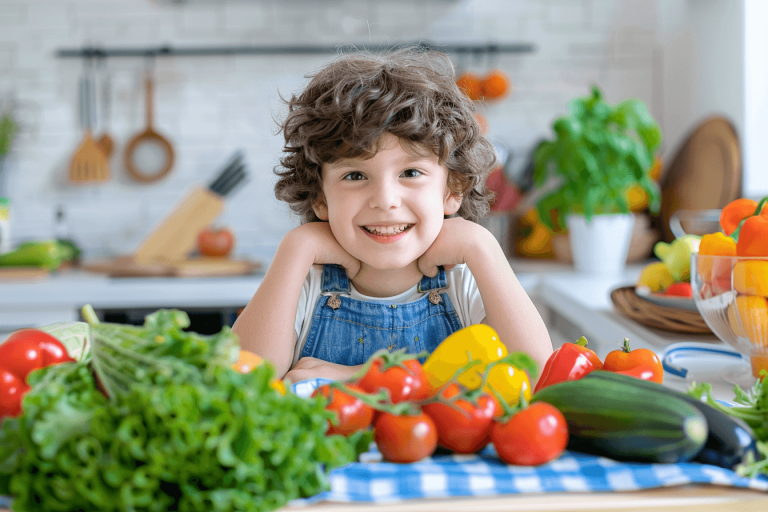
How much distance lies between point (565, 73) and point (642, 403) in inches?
92.8

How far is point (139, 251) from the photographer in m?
2.44

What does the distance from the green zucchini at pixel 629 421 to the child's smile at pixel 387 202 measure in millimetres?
406

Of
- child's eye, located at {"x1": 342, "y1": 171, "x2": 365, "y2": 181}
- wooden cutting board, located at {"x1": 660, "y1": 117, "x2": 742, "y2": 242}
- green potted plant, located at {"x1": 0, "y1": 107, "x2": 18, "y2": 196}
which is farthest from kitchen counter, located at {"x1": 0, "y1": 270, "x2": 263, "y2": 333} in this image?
wooden cutting board, located at {"x1": 660, "y1": 117, "x2": 742, "y2": 242}

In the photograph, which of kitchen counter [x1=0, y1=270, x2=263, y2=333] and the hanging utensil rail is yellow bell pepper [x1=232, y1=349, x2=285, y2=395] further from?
the hanging utensil rail

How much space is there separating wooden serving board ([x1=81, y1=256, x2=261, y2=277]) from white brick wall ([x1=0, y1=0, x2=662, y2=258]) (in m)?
0.34

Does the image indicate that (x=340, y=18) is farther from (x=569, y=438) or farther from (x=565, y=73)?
(x=569, y=438)

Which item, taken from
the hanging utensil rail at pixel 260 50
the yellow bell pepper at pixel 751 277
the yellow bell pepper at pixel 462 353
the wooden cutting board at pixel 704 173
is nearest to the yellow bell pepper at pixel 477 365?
the yellow bell pepper at pixel 462 353

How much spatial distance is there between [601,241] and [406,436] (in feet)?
5.91

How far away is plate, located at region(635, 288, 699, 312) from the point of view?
45.4 inches

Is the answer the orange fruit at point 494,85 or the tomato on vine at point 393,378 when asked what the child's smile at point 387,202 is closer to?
the tomato on vine at point 393,378

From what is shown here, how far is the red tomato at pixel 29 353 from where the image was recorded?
0.57 m

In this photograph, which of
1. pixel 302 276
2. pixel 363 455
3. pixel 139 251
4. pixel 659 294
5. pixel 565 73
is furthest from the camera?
pixel 565 73

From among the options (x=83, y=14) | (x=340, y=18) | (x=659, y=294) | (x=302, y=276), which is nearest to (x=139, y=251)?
(x=83, y=14)

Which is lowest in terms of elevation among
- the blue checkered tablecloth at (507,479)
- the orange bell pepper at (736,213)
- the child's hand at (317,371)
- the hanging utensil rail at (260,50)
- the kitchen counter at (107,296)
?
the kitchen counter at (107,296)
